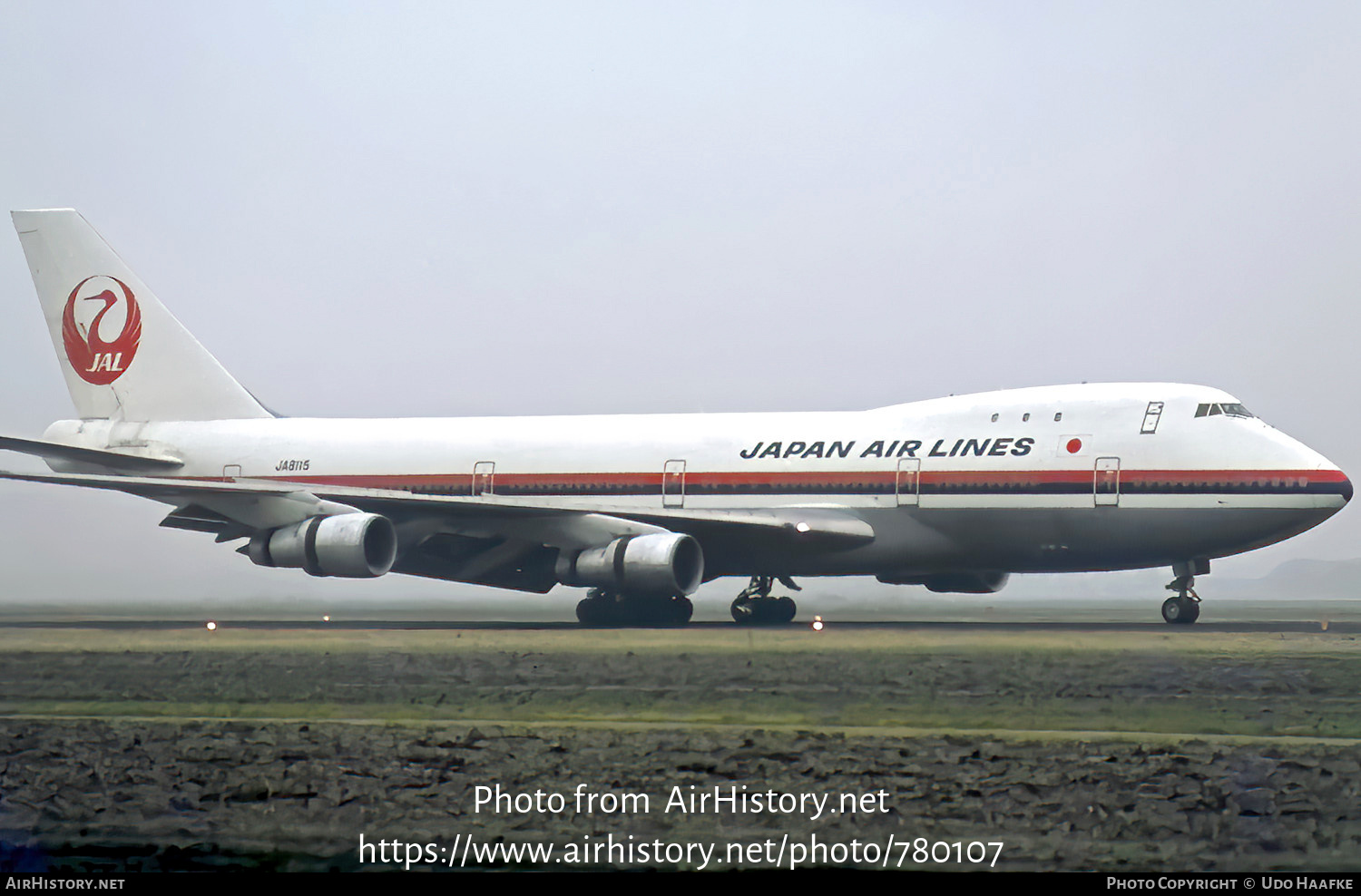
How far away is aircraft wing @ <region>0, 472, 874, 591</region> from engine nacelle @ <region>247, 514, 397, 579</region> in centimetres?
63

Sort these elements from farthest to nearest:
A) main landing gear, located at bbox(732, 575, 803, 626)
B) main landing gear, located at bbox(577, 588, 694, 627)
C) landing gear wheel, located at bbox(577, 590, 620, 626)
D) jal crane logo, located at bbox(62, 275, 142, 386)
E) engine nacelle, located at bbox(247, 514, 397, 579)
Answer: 1. jal crane logo, located at bbox(62, 275, 142, 386)
2. main landing gear, located at bbox(732, 575, 803, 626)
3. landing gear wheel, located at bbox(577, 590, 620, 626)
4. main landing gear, located at bbox(577, 588, 694, 627)
5. engine nacelle, located at bbox(247, 514, 397, 579)

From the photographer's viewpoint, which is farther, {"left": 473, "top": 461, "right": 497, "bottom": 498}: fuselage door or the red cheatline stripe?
{"left": 473, "top": 461, "right": 497, "bottom": 498}: fuselage door

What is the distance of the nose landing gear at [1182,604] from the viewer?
2288 centimetres

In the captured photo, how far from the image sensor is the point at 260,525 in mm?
25578

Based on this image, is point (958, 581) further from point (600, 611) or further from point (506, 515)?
point (506, 515)

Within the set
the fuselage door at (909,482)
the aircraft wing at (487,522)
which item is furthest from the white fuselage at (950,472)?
the aircraft wing at (487,522)

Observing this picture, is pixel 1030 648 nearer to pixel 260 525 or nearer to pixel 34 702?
pixel 34 702

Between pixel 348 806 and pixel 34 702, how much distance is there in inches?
188

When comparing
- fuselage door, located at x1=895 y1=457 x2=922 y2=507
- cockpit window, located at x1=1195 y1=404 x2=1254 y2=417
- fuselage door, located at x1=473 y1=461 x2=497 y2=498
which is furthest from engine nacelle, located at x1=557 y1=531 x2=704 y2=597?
cockpit window, located at x1=1195 y1=404 x2=1254 y2=417

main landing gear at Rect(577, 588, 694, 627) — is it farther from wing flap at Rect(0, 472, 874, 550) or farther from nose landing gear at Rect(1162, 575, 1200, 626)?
nose landing gear at Rect(1162, 575, 1200, 626)

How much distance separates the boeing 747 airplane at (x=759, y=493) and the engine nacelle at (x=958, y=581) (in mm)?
41

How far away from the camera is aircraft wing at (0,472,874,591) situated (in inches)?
948

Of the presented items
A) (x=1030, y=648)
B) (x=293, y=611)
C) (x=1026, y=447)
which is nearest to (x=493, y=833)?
(x=1030, y=648)

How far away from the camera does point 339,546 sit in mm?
23672
